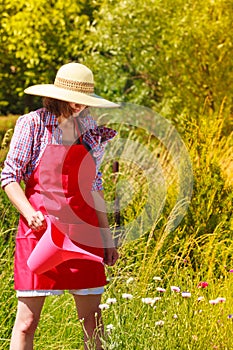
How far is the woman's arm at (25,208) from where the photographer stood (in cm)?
326

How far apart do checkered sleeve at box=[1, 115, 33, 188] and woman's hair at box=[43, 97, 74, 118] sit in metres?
0.13

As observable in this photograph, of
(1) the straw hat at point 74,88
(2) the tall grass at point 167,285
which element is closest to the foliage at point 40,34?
(2) the tall grass at point 167,285

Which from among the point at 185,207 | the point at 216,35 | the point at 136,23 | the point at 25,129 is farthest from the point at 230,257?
the point at 136,23

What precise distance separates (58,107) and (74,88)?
10 centimetres

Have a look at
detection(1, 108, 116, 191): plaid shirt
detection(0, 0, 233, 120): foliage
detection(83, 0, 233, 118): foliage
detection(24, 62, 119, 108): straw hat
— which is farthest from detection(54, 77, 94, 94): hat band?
detection(83, 0, 233, 118): foliage

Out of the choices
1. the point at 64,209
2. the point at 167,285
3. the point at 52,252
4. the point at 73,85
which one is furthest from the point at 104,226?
the point at 167,285

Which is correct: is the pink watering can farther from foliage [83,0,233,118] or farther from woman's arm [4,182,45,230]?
foliage [83,0,233,118]

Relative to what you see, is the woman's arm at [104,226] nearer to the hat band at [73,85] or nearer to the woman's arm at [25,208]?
the woman's arm at [25,208]

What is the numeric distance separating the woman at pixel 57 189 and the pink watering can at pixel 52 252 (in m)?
0.02

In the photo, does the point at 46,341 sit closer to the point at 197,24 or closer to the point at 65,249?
the point at 65,249

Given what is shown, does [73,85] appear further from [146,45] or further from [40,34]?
[40,34]

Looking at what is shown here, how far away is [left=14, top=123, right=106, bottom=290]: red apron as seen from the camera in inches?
133

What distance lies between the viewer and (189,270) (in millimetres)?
4633

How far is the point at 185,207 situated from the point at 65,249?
2012mm
